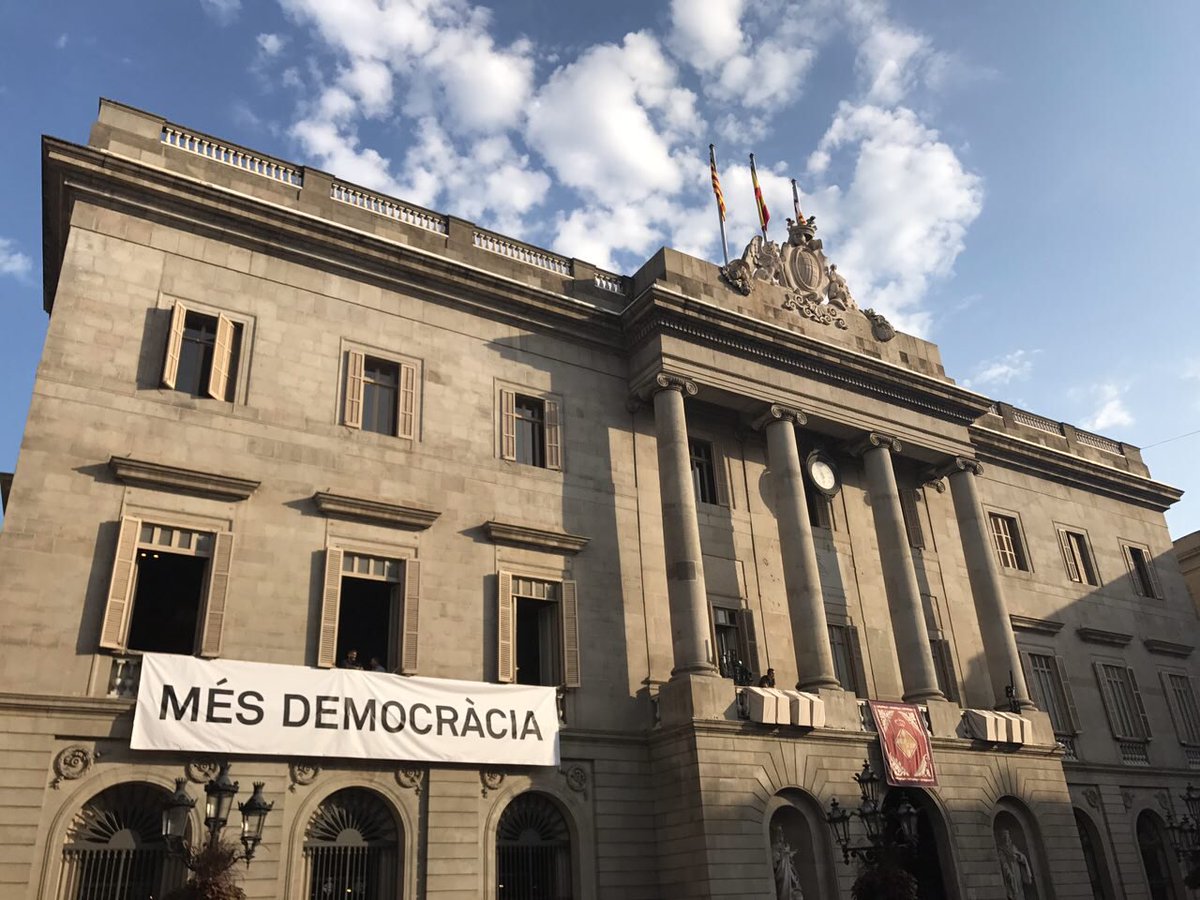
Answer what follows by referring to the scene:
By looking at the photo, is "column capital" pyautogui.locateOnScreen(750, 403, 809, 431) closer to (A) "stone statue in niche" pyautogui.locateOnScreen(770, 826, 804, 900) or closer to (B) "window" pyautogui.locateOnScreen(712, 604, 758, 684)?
(B) "window" pyautogui.locateOnScreen(712, 604, 758, 684)

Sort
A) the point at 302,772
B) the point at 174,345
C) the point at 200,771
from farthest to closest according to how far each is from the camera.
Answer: the point at 174,345
the point at 302,772
the point at 200,771

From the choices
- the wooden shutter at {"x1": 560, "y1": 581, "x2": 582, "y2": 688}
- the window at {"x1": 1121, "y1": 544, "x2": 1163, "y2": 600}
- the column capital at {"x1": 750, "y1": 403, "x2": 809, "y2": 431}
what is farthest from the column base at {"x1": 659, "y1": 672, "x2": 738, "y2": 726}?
the window at {"x1": 1121, "y1": 544, "x2": 1163, "y2": 600}

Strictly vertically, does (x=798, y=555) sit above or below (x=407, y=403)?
below

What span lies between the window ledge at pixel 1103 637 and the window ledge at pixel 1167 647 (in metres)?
1.04

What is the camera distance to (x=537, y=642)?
71.9ft

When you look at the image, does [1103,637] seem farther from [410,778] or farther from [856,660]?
[410,778]

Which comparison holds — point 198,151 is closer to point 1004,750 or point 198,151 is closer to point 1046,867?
point 1004,750

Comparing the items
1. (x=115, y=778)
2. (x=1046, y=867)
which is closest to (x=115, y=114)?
(x=115, y=778)

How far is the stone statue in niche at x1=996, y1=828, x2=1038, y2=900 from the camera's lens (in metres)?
24.1

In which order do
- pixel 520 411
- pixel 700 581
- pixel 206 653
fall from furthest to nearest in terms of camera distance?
pixel 520 411 → pixel 700 581 → pixel 206 653

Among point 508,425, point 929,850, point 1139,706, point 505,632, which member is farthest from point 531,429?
point 1139,706

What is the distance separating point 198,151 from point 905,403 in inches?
763

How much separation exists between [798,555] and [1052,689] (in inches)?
476

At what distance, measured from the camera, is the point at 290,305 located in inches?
837
